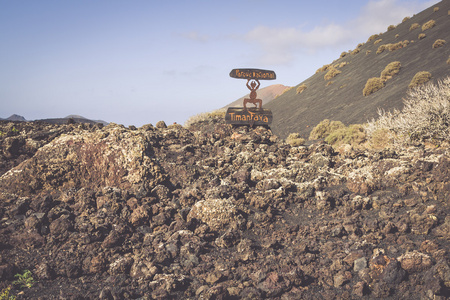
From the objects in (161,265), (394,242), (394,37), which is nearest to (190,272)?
(161,265)

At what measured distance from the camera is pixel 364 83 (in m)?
29.9

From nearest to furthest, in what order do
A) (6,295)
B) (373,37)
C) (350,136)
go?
(6,295) < (350,136) < (373,37)

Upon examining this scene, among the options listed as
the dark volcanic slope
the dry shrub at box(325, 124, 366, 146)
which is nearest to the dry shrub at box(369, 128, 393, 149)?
the dry shrub at box(325, 124, 366, 146)

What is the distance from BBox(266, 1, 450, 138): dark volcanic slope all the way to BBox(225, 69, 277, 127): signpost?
12.2 meters

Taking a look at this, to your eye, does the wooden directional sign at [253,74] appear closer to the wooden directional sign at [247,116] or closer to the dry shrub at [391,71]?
the wooden directional sign at [247,116]

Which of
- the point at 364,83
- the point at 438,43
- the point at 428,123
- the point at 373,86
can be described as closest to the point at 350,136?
the point at 428,123

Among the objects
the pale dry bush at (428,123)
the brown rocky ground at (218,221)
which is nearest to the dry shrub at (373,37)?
the pale dry bush at (428,123)

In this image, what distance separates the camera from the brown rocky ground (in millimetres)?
4316

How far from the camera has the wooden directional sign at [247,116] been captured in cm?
1112

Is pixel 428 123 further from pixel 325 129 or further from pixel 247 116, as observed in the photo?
pixel 325 129

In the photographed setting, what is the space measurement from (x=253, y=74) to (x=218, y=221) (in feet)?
23.6

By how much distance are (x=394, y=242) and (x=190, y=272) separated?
3.40 m

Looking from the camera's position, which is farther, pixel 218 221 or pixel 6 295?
pixel 218 221

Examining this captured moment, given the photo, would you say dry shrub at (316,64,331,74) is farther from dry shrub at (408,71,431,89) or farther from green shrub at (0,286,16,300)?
green shrub at (0,286,16,300)
